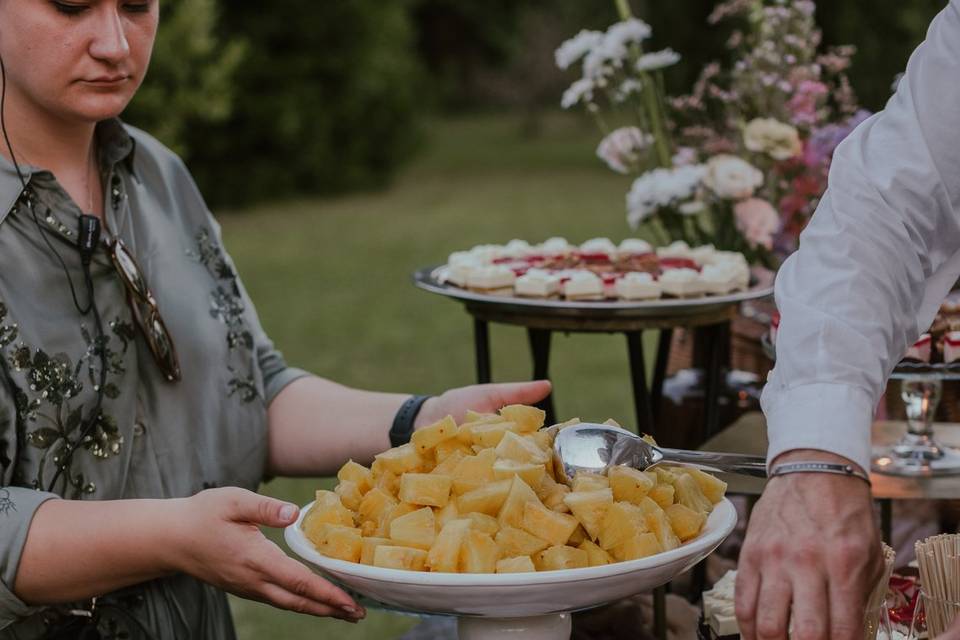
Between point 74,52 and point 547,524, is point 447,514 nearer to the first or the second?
point 547,524

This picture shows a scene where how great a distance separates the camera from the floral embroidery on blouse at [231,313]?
2064 millimetres

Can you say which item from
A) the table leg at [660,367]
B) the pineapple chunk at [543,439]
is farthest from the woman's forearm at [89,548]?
the table leg at [660,367]

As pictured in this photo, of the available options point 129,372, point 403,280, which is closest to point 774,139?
point 129,372

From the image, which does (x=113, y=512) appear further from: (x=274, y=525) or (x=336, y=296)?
(x=336, y=296)

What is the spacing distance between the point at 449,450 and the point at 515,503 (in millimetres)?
144

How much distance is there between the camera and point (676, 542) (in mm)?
1313

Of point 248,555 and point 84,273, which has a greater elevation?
point 84,273

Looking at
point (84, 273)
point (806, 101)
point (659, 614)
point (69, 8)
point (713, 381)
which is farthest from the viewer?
point (806, 101)

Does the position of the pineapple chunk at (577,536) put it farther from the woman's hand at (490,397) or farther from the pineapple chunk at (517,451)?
the woman's hand at (490,397)

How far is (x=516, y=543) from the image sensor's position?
1.27 meters

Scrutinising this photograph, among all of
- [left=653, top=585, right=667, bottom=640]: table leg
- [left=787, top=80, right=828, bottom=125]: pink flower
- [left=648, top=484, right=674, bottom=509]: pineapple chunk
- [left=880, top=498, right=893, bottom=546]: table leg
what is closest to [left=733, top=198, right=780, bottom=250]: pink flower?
[left=787, top=80, right=828, bottom=125]: pink flower

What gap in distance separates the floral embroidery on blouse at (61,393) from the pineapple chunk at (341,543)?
2.01 feet

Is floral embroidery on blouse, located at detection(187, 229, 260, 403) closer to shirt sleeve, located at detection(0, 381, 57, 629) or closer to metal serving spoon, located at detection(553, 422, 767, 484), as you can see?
shirt sleeve, located at detection(0, 381, 57, 629)

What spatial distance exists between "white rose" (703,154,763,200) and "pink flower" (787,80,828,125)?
186 mm
